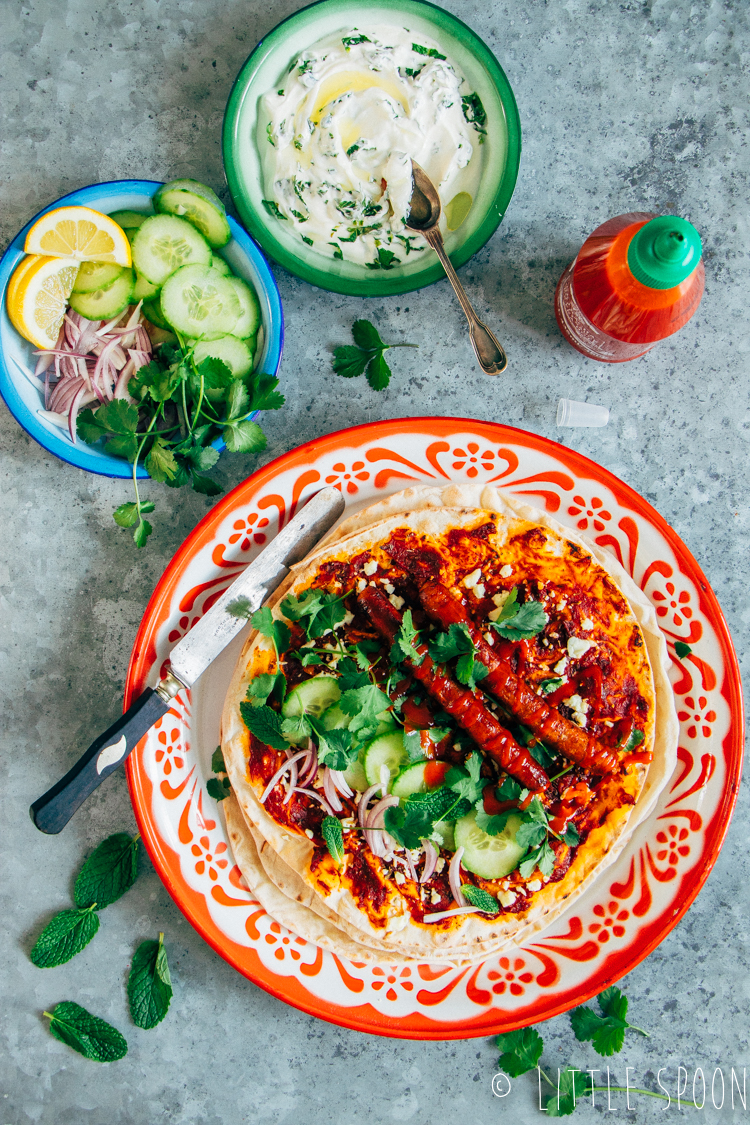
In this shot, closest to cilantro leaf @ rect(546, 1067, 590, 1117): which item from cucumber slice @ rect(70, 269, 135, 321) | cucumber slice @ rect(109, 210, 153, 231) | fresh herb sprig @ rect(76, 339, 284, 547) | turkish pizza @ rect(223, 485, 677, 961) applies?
turkish pizza @ rect(223, 485, 677, 961)

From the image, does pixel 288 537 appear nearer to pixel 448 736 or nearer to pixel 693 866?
pixel 448 736

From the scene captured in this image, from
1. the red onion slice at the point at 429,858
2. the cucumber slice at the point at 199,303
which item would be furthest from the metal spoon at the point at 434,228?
the red onion slice at the point at 429,858

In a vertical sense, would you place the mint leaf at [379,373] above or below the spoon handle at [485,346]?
below

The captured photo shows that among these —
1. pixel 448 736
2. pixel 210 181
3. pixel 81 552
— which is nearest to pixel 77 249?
pixel 210 181

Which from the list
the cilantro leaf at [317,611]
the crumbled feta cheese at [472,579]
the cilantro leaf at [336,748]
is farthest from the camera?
the crumbled feta cheese at [472,579]

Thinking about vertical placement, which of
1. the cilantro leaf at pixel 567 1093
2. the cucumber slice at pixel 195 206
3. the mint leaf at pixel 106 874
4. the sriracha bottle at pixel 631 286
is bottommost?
the cilantro leaf at pixel 567 1093

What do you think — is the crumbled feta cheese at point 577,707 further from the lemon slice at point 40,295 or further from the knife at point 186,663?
the lemon slice at point 40,295

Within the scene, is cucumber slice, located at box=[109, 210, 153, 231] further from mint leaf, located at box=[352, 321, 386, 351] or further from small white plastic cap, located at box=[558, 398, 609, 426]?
small white plastic cap, located at box=[558, 398, 609, 426]
